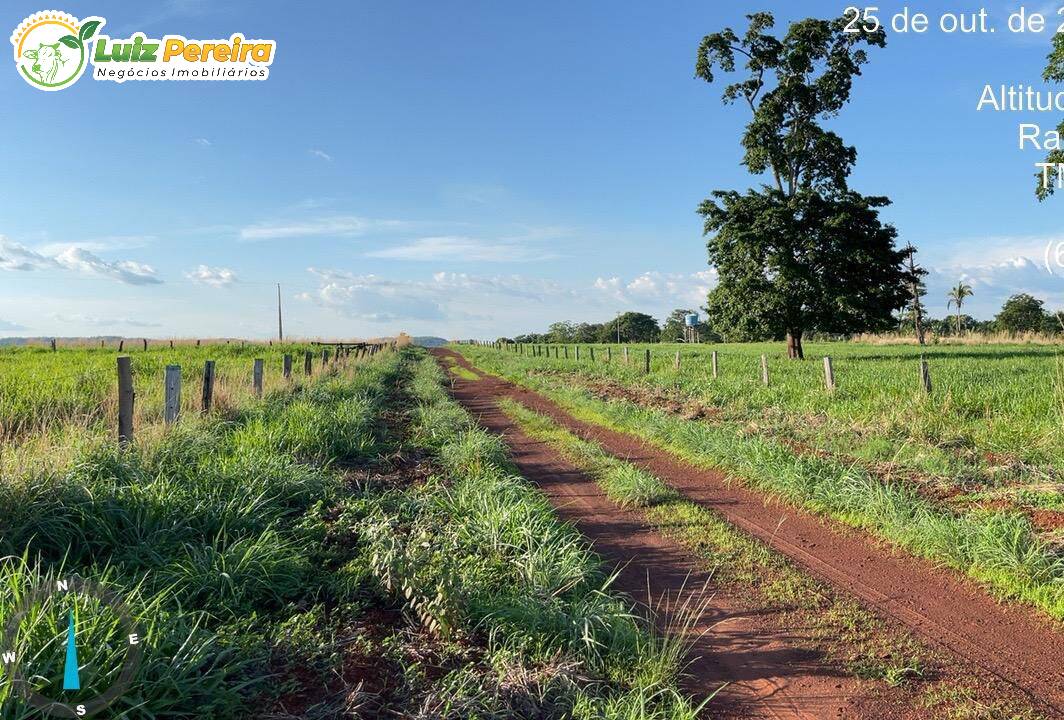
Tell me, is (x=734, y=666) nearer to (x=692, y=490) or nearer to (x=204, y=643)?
(x=204, y=643)

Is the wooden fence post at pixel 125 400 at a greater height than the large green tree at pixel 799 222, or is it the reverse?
the large green tree at pixel 799 222

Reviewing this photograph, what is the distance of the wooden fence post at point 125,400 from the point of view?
6.54 m

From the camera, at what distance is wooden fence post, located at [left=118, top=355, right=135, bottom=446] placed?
257 inches

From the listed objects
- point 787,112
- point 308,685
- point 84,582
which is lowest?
point 308,685

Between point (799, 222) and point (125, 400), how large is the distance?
2597 cm

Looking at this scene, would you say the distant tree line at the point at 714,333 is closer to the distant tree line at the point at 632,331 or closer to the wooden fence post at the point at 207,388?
the distant tree line at the point at 632,331

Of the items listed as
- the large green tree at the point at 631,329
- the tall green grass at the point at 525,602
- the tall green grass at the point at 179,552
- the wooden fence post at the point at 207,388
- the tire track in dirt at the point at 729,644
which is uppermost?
the large green tree at the point at 631,329

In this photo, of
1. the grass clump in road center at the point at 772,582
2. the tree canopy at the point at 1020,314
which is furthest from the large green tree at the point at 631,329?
the grass clump in road center at the point at 772,582

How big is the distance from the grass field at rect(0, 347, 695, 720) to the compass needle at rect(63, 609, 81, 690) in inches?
1.4

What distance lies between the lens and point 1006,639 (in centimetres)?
386

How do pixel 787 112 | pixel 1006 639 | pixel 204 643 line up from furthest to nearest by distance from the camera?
pixel 787 112, pixel 1006 639, pixel 204 643

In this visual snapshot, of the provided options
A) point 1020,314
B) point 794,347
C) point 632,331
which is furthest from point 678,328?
point 794,347

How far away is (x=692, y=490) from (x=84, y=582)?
20.4ft

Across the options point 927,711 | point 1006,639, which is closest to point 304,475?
point 927,711
